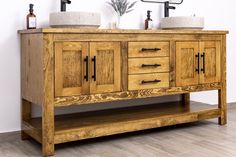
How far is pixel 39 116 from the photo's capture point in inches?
93.2

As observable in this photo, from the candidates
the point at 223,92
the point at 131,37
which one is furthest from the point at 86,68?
the point at 223,92

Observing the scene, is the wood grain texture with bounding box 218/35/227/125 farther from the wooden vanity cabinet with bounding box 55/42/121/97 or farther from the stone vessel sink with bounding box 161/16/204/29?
the wooden vanity cabinet with bounding box 55/42/121/97

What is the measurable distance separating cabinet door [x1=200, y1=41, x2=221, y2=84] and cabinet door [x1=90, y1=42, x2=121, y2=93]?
0.68 metres

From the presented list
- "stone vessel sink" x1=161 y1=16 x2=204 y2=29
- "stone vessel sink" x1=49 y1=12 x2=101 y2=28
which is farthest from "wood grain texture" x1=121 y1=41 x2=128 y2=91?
"stone vessel sink" x1=161 y1=16 x2=204 y2=29

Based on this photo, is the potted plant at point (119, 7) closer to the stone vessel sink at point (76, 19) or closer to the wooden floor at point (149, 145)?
the stone vessel sink at point (76, 19)

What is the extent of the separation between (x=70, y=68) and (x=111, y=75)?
0.88 ft

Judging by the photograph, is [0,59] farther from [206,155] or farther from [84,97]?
[206,155]

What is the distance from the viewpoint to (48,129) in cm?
194

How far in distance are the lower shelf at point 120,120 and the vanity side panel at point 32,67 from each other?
19cm

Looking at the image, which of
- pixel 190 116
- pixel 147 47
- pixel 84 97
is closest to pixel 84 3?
pixel 147 47

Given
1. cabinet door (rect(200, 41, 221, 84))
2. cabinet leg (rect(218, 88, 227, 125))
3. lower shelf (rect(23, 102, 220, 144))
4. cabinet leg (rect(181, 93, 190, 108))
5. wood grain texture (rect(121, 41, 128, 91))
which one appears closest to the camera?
lower shelf (rect(23, 102, 220, 144))

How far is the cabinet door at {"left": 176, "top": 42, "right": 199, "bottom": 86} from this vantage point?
2.40 metres

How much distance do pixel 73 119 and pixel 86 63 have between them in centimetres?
43

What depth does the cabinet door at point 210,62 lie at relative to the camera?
2503 millimetres
